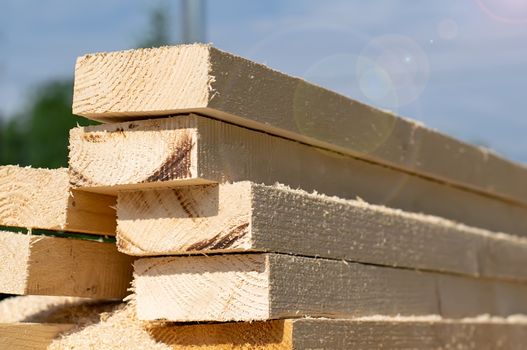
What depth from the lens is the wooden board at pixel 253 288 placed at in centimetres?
254

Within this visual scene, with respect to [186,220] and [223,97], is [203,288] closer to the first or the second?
[186,220]

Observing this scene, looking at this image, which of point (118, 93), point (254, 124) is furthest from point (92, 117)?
point (254, 124)

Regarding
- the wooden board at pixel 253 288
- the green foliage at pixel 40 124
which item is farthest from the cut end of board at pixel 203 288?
the green foliage at pixel 40 124

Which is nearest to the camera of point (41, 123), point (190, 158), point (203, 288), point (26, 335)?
point (190, 158)

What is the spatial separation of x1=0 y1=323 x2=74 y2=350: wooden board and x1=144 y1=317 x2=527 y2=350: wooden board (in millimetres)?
409

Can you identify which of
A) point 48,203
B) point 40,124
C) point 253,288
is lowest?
point 253,288

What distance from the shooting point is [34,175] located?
2.93 metres

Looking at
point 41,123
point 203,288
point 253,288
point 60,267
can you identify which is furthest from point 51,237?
point 41,123

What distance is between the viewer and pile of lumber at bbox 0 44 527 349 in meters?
2.57

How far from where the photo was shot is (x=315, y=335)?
Result: 2703 mm

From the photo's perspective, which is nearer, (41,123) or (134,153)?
(134,153)

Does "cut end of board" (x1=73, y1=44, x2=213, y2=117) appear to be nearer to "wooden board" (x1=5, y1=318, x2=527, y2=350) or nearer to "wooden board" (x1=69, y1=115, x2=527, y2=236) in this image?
"wooden board" (x1=69, y1=115, x2=527, y2=236)

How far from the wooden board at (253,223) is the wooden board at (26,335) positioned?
472 millimetres

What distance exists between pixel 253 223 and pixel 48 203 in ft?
2.73
